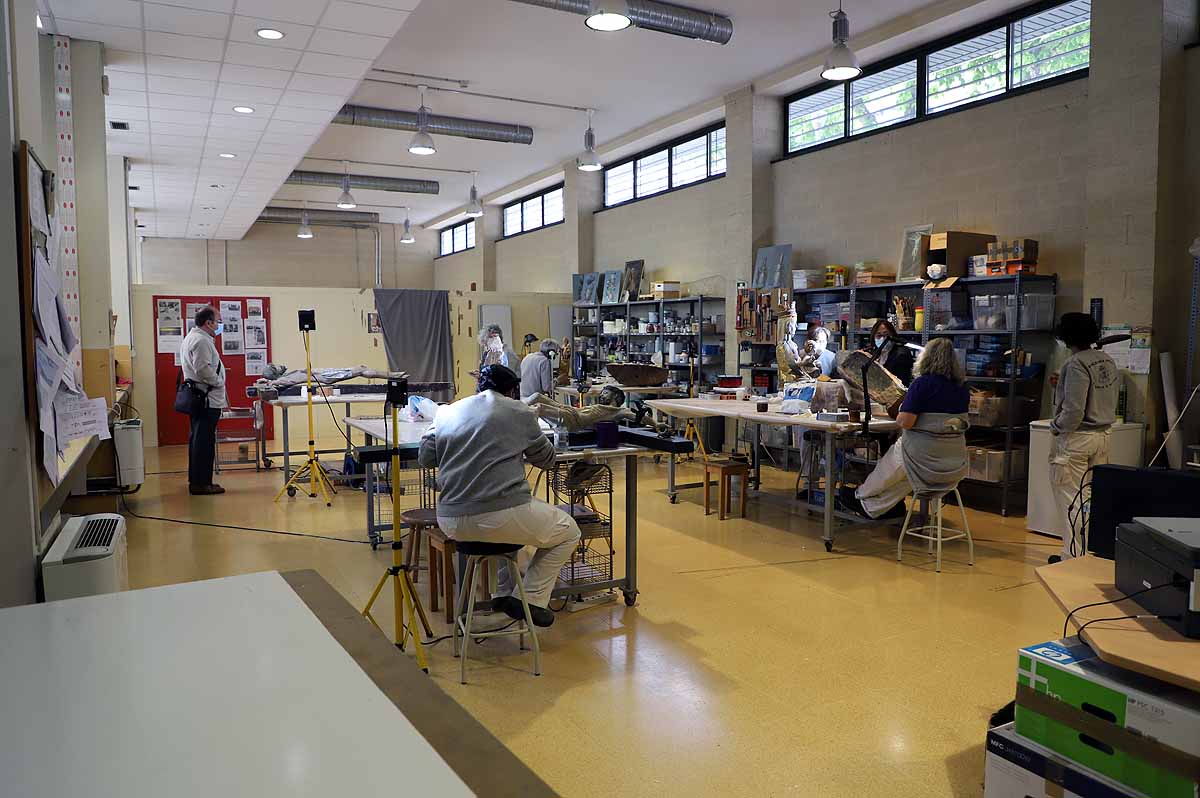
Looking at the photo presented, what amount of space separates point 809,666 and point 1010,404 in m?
3.84

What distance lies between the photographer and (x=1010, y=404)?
20.9 feet

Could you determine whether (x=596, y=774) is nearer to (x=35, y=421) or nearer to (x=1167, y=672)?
(x=1167, y=672)

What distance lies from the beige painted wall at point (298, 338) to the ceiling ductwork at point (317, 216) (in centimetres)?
571

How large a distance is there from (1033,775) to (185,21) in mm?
6323

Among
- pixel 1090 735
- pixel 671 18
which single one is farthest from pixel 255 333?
pixel 1090 735

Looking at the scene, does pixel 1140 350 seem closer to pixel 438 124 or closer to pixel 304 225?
pixel 438 124

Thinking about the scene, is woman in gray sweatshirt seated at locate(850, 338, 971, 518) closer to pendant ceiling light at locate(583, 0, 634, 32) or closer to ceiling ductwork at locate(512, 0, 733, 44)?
pendant ceiling light at locate(583, 0, 634, 32)

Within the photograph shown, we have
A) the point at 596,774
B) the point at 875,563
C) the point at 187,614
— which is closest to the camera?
the point at 187,614

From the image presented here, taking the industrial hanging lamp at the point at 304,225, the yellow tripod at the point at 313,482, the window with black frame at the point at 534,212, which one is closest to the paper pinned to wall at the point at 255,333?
the yellow tripod at the point at 313,482

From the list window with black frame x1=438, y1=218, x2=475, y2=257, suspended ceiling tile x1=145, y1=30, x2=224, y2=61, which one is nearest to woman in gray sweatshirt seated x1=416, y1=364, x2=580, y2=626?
suspended ceiling tile x1=145, y1=30, x2=224, y2=61

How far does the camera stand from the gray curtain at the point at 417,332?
11414 mm

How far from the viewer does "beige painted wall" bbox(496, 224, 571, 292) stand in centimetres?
1355

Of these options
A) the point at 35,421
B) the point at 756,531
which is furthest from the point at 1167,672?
the point at 756,531

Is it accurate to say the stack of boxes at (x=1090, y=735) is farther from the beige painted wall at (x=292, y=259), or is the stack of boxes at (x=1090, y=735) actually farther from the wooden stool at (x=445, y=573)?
the beige painted wall at (x=292, y=259)
